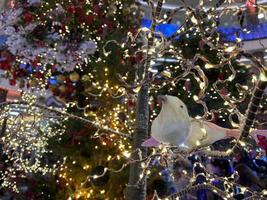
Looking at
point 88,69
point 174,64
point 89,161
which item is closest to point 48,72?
point 88,69

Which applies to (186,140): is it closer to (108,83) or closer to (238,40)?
(238,40)

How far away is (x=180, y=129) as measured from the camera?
4.09 feet

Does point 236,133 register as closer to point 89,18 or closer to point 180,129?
point 180,129

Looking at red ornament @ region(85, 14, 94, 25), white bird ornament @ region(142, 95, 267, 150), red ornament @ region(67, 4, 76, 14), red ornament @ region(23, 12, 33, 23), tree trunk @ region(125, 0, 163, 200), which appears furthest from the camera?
red ornament @ region(85, 14, 94, 25)

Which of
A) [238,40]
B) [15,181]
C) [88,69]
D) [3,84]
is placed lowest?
[15,181]

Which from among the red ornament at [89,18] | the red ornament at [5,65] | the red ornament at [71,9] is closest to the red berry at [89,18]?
the red ornament at [89,18]

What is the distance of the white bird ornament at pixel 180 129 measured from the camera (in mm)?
1259

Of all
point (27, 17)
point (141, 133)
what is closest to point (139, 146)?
point (141, 133)

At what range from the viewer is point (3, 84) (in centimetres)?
698

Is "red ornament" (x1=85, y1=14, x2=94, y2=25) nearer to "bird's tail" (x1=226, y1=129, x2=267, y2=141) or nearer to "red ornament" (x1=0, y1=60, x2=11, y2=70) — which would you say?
"red ornament" (x1=0, y1=60, x2=11, y2=70)

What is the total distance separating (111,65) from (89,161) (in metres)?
0.85

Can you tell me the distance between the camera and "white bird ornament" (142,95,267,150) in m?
1.26

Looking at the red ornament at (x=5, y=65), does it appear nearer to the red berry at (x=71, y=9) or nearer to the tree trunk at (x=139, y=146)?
the red berry at (x=71, y=9)

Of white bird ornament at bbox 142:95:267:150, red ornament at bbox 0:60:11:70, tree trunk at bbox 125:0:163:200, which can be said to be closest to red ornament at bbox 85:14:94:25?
red ornament at bbox 0:60:11:70
